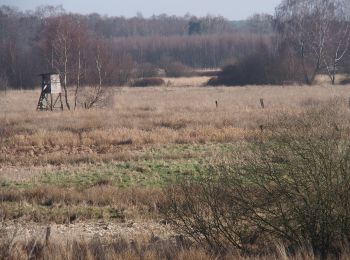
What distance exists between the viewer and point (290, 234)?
8180 millimetres

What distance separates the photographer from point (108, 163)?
1831 centimetres

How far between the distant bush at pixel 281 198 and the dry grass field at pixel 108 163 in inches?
31.8

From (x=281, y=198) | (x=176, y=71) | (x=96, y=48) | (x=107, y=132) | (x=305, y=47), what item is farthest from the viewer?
(x=176, y=71)

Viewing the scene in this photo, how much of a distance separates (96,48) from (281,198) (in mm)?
33309

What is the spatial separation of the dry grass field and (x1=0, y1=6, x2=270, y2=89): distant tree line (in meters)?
10.1

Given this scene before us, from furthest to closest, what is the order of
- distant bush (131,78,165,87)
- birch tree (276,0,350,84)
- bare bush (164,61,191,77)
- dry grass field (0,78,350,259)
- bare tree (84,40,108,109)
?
bare bush (164,61,191,77), distant bush (131,78,165,87), birch tree (276,0,350,84), bare tree (84,40,108,109), dry grass field (0,78,350,259)

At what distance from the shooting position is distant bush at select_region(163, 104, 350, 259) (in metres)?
7.98

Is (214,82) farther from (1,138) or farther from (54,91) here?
(1,138)

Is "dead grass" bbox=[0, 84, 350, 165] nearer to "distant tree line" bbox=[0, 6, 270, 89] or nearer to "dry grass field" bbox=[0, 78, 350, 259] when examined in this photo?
"dry grass field" bbox=[0, 78, 350, 259]

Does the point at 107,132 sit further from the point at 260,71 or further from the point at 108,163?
the point at 260,71

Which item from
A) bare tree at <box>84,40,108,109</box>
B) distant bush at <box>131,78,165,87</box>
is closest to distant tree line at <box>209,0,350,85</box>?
distant bush at <box>131,78,165,87</box>

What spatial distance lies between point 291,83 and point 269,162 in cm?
5527

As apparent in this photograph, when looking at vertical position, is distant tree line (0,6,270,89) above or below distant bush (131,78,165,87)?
above

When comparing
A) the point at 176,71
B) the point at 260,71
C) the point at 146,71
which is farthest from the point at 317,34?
the point at 146,71
